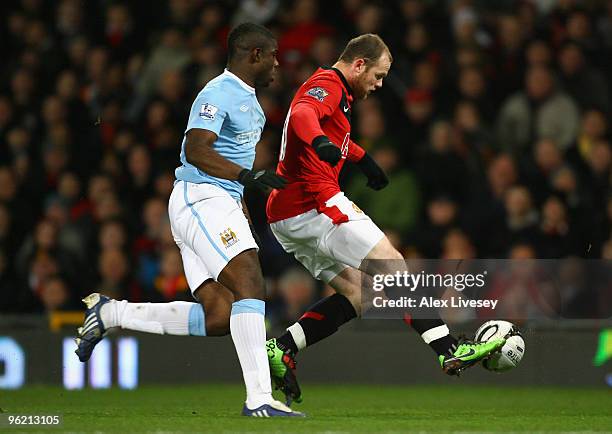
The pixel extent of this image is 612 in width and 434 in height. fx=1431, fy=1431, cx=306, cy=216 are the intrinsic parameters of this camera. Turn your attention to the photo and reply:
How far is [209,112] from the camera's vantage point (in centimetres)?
707

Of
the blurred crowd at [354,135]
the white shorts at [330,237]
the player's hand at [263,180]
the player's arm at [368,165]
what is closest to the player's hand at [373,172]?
the player's arm at [368,165]

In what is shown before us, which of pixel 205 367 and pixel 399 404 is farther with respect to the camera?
pixel 205 367

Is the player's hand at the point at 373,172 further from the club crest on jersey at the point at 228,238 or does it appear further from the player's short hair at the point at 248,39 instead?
Answer: the club crest on jersey at the point at 228,238

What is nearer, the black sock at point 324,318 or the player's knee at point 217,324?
the player's knee at point 217,324

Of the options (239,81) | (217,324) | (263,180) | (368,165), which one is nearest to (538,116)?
(368,165)

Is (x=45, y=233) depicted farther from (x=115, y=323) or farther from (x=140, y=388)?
(x=115, y=323)

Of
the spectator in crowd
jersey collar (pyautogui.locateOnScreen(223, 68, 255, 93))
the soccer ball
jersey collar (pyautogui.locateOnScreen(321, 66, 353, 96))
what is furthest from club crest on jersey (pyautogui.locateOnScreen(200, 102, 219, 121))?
the spectator in crowd

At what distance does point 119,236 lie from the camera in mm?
11594

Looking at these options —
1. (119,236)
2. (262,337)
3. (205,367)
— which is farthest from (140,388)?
(262,337)

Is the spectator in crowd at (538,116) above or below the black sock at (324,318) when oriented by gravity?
above

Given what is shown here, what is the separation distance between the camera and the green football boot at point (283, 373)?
759 centimetres

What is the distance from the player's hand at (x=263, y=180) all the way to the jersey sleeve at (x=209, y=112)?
0.34m

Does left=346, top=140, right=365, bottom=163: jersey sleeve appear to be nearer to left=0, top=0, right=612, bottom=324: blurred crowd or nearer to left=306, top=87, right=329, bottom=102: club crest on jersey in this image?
left=306, top=87, right=329, bottom=102: club crest on jersey

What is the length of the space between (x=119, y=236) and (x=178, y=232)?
430 centimetres
